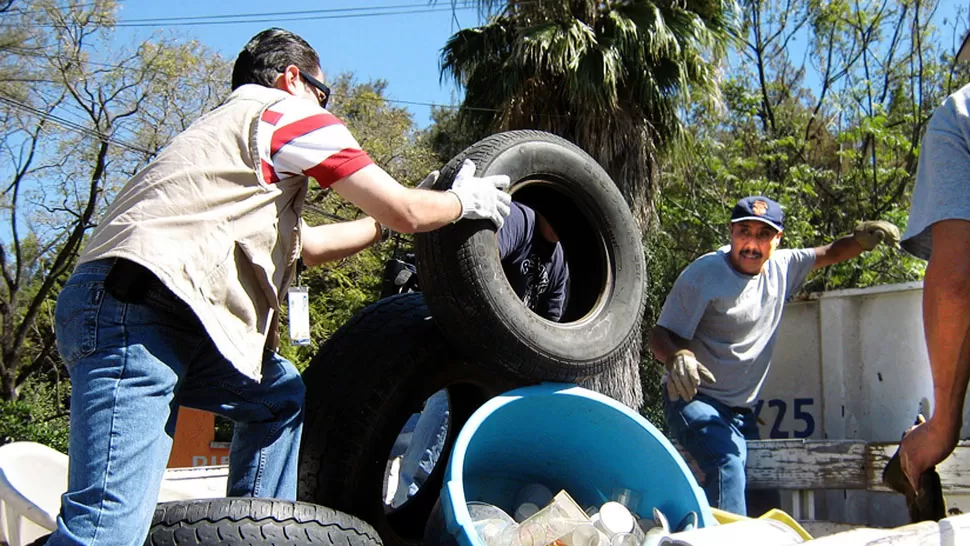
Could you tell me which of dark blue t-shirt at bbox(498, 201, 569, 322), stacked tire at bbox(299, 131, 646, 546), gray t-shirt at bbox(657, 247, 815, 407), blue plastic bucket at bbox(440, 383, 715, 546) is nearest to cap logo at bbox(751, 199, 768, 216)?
gray t-shirt at bbox(657, 247, 815, 407)

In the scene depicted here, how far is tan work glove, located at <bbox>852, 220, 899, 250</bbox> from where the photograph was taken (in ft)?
14.2

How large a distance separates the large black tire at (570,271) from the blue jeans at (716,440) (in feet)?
2.88

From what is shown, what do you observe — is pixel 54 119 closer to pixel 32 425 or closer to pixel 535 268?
pixel 32 425

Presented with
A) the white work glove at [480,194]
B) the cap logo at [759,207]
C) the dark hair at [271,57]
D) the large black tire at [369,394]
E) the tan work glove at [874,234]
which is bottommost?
the large black tire at [369,394]

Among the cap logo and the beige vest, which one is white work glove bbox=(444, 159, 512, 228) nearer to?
the beige vest

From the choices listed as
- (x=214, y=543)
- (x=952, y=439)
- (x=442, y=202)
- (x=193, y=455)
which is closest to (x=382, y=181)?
(x=442, y=202)

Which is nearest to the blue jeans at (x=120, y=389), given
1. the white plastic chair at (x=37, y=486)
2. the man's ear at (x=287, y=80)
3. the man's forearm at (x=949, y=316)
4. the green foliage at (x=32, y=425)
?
the man's ear at (x=287, y=80)

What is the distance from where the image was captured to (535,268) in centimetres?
391

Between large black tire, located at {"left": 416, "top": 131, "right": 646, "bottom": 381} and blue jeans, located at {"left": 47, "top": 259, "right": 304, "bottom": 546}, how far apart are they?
740mm

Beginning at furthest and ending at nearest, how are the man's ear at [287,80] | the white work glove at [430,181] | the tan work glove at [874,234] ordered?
1. the tan work glove at [874,234]
2. the white work glove at [430,181]
3. the man's ear at [287,80]

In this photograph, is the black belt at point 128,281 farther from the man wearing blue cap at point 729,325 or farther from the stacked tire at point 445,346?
the man wearing blue cap at point 729,325

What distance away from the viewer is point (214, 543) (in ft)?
6.65

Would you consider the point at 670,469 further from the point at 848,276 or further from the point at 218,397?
the point at 848,276

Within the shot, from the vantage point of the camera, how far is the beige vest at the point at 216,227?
2021 millimetres
